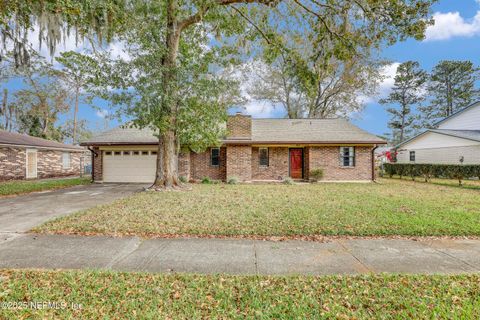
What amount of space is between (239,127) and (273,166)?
10.5 feet

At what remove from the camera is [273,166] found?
15.5 m

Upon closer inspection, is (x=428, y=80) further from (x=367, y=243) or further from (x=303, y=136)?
(x=367, y=243)

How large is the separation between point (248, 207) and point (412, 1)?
24.8 feet

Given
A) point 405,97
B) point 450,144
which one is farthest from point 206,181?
point 405,97

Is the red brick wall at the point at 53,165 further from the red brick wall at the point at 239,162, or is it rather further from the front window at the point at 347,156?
the front window at the point at 347,156

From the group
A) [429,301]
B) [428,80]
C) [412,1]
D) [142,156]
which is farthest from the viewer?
[428,80]

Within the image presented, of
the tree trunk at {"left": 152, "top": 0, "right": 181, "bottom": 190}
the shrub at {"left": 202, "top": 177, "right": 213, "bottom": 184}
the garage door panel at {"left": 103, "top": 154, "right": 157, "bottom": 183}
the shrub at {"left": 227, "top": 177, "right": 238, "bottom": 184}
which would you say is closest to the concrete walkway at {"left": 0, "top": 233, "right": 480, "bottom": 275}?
the tree trunk at {"left": 152, "top": 0, "right": 181, "bottom": 190}

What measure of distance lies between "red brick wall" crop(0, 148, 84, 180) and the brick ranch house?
213 inches

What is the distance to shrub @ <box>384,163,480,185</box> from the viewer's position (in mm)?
15039

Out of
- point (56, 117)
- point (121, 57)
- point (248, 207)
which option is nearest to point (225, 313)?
point (248, 207)

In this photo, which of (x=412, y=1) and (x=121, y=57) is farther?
(x=121, y=57)

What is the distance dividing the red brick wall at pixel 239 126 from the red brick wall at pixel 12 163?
1391 cm

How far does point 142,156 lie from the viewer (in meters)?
15.4

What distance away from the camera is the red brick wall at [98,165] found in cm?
1534
